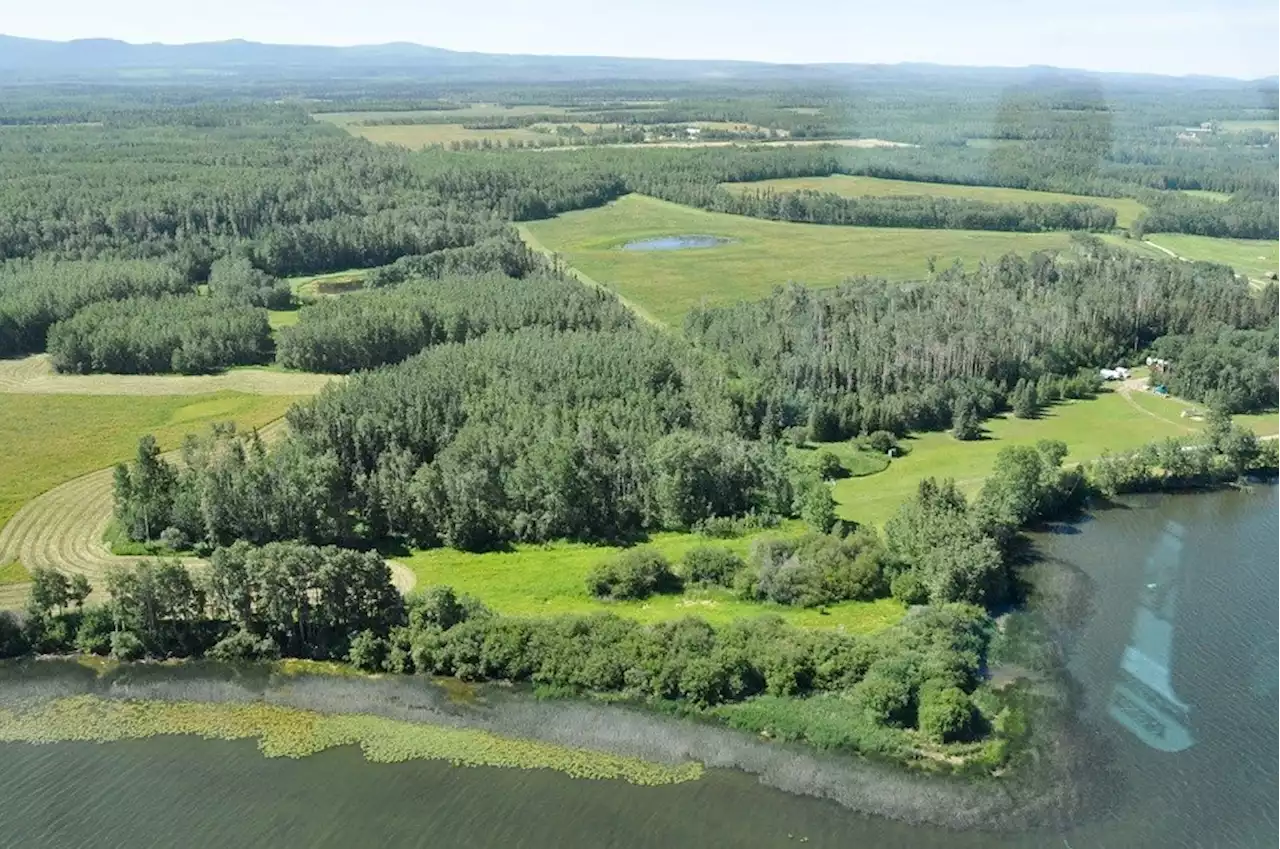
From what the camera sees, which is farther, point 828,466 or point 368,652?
point 828,466

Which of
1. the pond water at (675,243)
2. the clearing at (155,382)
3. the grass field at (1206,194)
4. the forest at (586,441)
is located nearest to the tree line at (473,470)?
the forest at (586,441)

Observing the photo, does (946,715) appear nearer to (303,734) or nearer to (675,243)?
(303,734)

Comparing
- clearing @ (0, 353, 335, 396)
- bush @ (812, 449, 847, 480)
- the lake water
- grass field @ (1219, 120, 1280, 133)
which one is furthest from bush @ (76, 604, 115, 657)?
grass field @ (1219, 120, 1280, 133)

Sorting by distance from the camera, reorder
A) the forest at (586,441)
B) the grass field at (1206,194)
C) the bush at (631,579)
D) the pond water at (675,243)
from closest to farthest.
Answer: the forest at (586,441) < the bush at (631,579) < the pond water at (675,243) < the grass field at (1206,194)

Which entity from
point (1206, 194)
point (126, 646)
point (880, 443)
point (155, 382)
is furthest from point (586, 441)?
point (1206, 194)

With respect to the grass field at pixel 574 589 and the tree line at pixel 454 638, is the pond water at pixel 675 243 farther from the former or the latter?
the tree line at pixel 454 638

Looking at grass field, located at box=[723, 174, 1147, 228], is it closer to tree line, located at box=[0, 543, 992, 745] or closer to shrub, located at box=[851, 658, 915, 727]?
tree line, located at box=[0, 543, 992, 745]

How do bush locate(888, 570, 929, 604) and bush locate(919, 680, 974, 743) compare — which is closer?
bush locate(919, 680, 974, 743)
